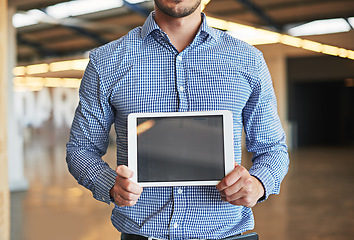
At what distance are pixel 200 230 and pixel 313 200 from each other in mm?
5555

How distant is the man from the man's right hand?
95mm

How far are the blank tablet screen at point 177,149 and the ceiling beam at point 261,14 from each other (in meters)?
12.6

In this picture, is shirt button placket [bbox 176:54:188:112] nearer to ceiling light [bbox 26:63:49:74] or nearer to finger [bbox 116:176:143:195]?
finger [bbox 116:176:143:195]

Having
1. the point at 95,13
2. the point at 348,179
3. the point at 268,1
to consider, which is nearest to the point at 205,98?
the point at 348,179

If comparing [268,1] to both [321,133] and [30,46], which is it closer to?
[321,133]

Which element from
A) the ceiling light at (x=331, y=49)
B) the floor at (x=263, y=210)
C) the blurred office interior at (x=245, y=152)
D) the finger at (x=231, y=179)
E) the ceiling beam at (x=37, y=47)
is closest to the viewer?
the finger at (x=231, y=179)

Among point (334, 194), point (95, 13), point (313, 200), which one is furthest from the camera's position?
point (95, 13)

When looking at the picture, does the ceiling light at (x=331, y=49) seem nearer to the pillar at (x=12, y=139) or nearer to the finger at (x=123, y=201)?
the pillar at (x=12, y=139)

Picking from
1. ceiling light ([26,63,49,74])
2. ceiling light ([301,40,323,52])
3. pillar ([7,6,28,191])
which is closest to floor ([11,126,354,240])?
pillar ([7,6,28,191])

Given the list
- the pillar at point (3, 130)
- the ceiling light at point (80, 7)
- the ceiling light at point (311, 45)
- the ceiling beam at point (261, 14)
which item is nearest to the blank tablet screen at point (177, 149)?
the pillar at point (3, 130)

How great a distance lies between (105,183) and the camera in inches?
46.6

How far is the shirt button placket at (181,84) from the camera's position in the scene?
121 cm

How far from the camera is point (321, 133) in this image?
1694 centimetres

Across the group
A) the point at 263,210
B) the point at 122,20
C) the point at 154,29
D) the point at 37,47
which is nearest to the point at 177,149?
the point at 154,29
